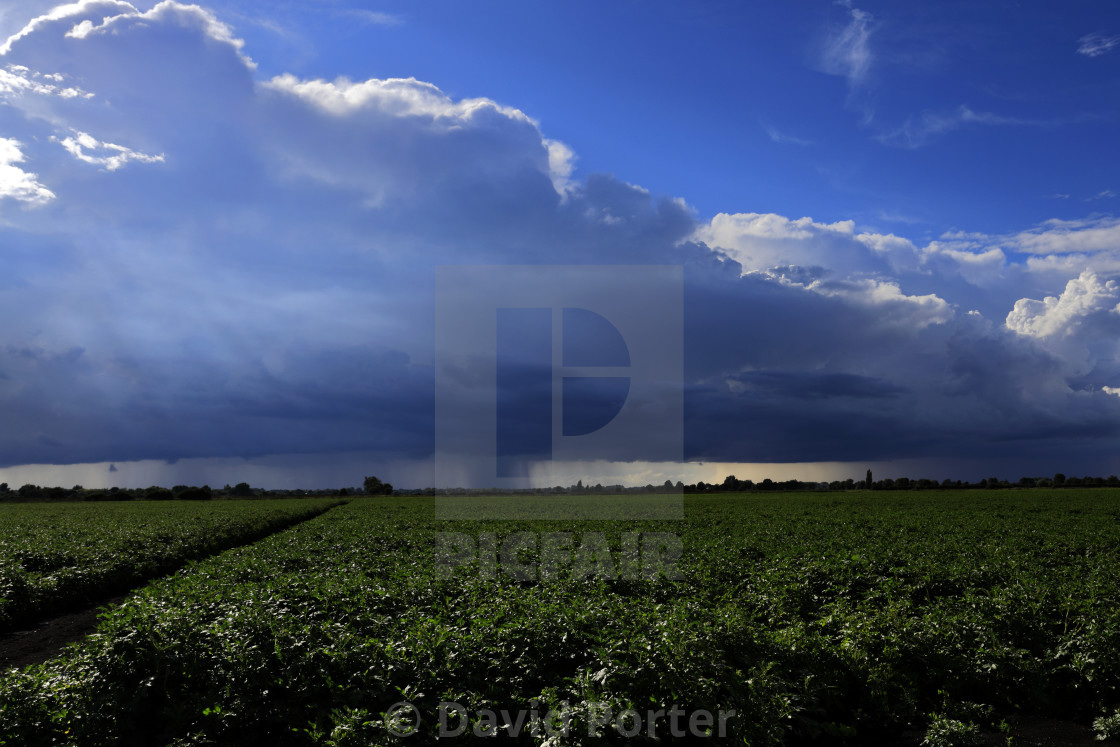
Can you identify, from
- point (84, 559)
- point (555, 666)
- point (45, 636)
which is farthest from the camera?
point (84, 559)

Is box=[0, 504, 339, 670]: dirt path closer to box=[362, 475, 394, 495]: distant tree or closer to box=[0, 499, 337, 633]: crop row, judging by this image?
box=[0, 499, 337, 633]: crop row

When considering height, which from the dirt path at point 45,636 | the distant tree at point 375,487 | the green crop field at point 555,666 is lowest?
the distant tree at point 375,487

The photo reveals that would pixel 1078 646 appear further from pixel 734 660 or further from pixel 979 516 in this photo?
pixel 979 516

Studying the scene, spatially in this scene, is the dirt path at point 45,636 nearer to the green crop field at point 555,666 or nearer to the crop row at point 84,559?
the crop row at point 84,559

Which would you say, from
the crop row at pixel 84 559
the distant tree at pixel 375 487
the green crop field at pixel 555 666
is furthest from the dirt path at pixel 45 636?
the distant tree at pixel 375 487

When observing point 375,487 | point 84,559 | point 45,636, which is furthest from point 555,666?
point 375,487

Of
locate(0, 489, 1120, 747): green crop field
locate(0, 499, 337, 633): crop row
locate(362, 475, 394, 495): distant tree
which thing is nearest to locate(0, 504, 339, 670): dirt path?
locate(0, 499, 337, 633): crop row

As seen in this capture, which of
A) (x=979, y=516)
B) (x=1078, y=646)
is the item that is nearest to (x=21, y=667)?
(x=1078, y=646)

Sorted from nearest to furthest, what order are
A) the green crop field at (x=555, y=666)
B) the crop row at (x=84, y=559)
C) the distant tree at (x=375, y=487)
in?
the green crop field at (x=555, y=666), the crop row at (x=84, y=559), the distant tree at (x=375, y=487)

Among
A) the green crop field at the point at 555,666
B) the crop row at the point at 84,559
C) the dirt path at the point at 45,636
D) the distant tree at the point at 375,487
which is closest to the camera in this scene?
the green crop field at the point at 555,666

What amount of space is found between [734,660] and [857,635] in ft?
7.87

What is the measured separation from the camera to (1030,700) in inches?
358

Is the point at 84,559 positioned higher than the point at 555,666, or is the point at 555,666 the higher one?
the point at 555,666

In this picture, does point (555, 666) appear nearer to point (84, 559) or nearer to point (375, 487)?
point (84, 559)
